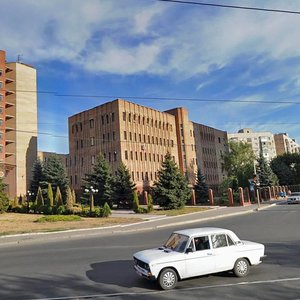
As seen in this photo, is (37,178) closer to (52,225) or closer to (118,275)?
(52,225)

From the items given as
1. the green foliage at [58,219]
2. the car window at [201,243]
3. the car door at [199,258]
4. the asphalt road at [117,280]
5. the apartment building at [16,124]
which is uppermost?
the apartment building at [16,124]

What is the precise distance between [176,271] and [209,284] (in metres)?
0.82

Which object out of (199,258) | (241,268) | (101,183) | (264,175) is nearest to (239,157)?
(264,175)

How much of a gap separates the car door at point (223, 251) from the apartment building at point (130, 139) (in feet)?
181

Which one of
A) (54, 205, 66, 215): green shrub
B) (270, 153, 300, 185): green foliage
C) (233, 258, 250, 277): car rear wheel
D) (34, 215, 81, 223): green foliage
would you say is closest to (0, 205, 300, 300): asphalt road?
(233, 258, 250, 277): car rear wheel

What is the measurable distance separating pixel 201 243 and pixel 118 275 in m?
2.51

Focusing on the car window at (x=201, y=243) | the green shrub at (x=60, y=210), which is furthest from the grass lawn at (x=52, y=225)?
the car window at (x=201, y=243)

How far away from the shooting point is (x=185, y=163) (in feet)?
270

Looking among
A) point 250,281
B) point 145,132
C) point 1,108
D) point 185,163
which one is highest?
point 1,108

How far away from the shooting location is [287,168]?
89938mm

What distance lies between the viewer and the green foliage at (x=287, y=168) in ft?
287

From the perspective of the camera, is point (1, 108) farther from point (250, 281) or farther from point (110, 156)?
point (250, 281)

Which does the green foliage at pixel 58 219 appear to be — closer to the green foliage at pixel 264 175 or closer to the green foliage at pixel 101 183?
the green foliage at pixel 101 183

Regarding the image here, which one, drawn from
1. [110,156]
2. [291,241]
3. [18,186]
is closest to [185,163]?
[110,156]
